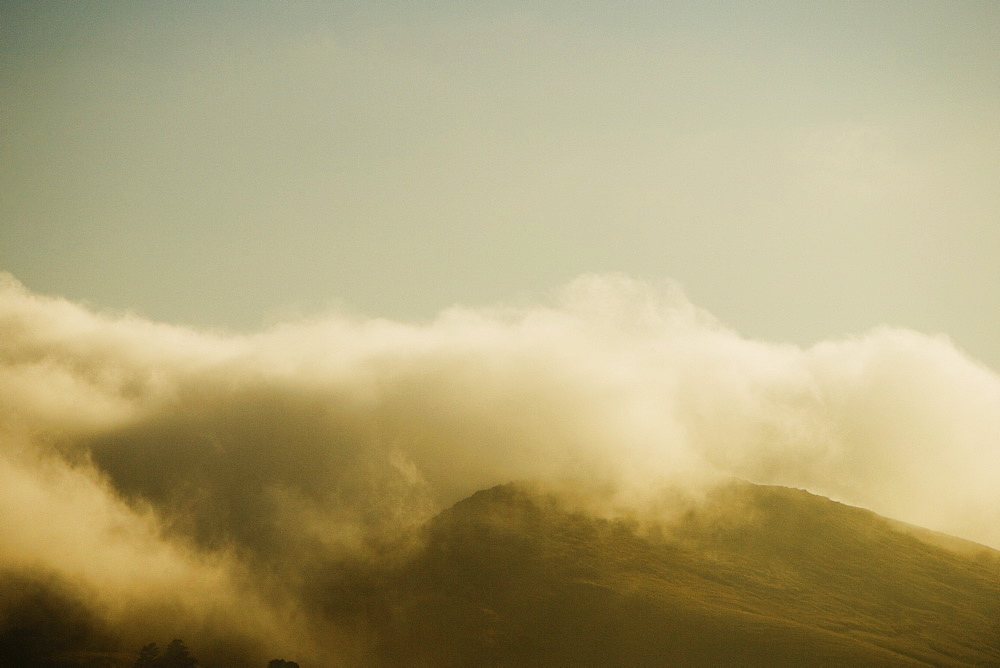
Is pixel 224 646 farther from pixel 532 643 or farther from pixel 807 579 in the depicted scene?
pixel 807 579

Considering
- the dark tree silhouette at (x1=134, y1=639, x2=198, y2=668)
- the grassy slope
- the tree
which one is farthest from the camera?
the dark tree silhouette at (x1=134, y1=639, x2=198, y2=668)

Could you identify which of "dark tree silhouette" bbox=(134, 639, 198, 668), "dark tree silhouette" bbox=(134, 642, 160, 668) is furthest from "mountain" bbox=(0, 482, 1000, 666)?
"dark tree silhouette" bbox=(134, 639, 198, 668)

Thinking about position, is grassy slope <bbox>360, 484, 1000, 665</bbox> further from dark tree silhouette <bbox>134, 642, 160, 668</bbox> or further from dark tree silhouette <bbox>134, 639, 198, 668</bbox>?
dark tree silhouette <bbox>134, 642, 160, 668</bbox>

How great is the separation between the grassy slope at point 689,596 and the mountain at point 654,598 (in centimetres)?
41

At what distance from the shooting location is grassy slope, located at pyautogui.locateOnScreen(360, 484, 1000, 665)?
12431 centimetres

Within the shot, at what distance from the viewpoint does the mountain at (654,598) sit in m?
125

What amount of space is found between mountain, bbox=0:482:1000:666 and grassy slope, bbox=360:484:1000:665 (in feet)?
1.36

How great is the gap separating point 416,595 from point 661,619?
5447 centimetres

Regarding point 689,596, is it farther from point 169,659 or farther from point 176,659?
point 169,659

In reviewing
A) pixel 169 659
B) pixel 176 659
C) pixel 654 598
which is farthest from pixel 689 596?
pixel 169 659

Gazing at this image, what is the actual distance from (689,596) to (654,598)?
28.9 ft

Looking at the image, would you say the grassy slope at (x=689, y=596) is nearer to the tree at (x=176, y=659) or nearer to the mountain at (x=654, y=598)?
the mountain at (x=654, y=598)

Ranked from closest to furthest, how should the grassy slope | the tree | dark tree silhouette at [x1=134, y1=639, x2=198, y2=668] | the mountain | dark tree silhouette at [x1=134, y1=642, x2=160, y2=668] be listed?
the grassy slope < the mountain < the tree < dark tree silhouette at [x1=134, y1=639, x2=198, y2=668] < dark tree silhouette at [x1=134, y1=642, x2=160, y2=668]

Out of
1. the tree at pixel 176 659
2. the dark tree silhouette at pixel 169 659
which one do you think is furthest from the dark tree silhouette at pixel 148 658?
the tree at pixel 176 659
